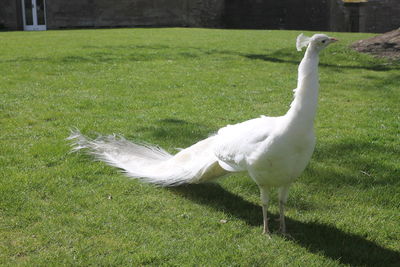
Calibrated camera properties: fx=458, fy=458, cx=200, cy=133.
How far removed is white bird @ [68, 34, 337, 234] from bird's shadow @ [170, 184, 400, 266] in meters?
0.16

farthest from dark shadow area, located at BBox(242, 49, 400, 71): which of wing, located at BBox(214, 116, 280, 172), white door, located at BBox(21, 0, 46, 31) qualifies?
white door, located at BBox(21, 0, 46, 31)

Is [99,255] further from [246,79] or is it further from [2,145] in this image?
[246,79]

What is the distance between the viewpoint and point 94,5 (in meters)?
25.0

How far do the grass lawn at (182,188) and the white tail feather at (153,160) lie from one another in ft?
0.43

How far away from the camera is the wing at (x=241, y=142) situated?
3.41 metres

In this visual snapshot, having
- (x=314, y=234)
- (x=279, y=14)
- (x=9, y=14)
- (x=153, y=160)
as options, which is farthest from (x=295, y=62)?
(x=9, y=14)

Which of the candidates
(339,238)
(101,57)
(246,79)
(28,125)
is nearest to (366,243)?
(339,238)

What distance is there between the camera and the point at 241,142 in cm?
355

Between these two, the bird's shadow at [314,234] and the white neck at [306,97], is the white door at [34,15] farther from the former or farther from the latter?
the white neck at [306,97]

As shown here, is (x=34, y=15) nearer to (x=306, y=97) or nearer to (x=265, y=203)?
(x=265, y=203)

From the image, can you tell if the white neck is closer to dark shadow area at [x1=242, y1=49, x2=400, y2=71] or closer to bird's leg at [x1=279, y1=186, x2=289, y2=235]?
A: bird's leg at [x1=279, y1=186, x2=289, y2=235]

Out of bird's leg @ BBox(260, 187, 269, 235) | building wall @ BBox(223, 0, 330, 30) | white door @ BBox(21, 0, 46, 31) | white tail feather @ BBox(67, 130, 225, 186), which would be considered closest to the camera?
bird's leg @ BBox(260, 187, 269, 235)

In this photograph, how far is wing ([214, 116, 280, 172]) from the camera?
3.41 meters

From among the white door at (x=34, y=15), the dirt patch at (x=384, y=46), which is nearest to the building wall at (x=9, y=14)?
the white door at (x=34, y=15)
